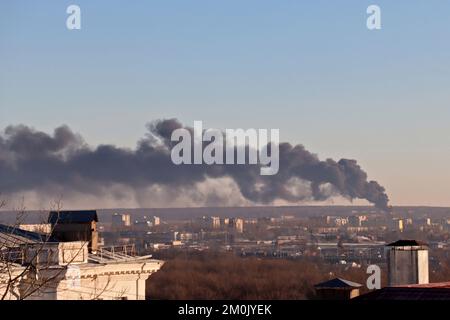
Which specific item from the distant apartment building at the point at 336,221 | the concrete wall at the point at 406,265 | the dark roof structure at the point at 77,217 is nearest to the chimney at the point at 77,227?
the dark roof structure at the point at 77,217

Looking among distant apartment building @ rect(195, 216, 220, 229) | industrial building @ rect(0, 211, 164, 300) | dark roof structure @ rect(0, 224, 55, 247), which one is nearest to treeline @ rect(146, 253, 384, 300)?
industrial building @ rect(0, 211, 164, 300)

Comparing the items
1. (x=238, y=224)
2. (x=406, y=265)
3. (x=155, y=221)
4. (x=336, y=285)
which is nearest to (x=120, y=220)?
(x=155, y=221)

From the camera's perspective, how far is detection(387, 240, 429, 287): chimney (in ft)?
102

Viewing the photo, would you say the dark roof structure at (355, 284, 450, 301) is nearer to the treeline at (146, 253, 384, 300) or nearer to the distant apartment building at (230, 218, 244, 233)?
the treeline at (146, 253, 384, 300)

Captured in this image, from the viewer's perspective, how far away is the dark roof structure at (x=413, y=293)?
20.3 meters

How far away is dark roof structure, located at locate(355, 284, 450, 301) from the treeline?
54.0 metres

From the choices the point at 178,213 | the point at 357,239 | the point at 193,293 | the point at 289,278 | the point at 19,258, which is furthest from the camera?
the point at 178,213

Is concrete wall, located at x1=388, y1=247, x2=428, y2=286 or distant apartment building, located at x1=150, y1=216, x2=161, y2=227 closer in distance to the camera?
concrete wall, located at x1=388, y1=247, x2=428, y2=286

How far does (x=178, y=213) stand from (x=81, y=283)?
16027 cm

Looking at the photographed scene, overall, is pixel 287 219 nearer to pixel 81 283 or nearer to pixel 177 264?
pixel 177 264

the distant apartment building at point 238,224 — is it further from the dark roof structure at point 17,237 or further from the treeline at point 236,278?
the dark roof structure at point 17,237

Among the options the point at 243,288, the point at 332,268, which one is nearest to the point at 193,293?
the point at 243,288

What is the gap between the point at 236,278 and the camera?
101 meters
